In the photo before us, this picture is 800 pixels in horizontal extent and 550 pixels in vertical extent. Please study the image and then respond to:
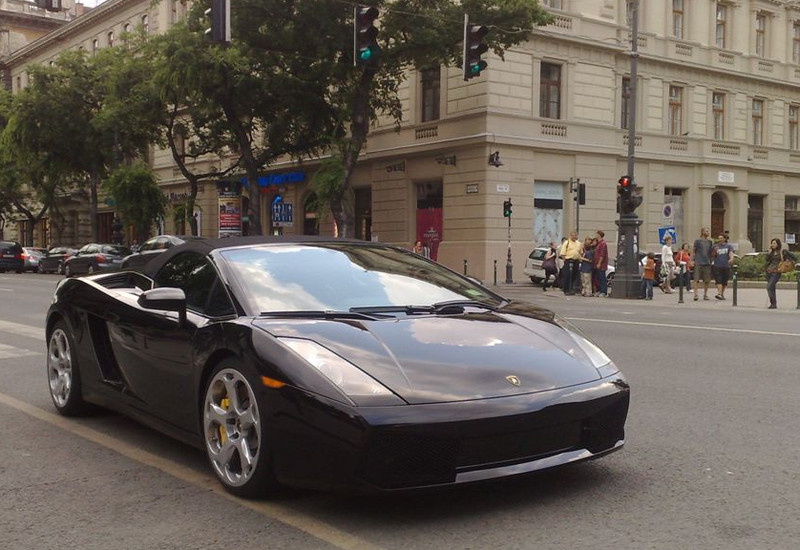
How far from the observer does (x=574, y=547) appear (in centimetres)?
334

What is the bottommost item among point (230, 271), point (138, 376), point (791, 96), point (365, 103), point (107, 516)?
point (107, 516)

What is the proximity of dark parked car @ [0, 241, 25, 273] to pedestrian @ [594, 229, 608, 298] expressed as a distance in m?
33.3

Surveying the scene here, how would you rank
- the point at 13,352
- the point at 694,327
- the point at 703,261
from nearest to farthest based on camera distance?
the point at 13,352
the point at 694,327
the point at 703,261

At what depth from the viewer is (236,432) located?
4047 mm

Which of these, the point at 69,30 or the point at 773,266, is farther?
the point at 69,30

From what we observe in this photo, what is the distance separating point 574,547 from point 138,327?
2.93m

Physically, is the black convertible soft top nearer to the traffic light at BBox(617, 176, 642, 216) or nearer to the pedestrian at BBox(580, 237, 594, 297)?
the traffic light at BBox(617, 176, 642, 216)

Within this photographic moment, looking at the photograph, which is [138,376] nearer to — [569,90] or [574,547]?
[574,547]

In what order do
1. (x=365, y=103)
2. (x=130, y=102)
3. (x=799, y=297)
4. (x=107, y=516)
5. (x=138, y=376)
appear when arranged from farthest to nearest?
(x=130, y=102)
(x=365, y=103)
(x=799, y=297)
(x=138, y=376)
(x=107, y=516)

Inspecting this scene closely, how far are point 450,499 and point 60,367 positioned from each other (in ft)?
11.6

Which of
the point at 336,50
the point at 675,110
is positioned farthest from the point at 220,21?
the point at 675,110

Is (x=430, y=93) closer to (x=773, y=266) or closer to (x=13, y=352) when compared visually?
(x=773, y=266)

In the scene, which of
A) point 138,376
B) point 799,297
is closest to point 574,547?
point 138,376

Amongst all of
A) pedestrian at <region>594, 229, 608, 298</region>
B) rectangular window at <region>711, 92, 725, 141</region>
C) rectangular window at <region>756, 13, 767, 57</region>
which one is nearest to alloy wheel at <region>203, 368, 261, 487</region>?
pedestrian at <region>594, 229, 608, 298</region>
